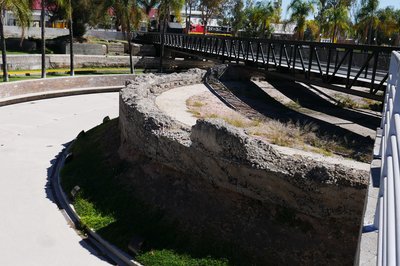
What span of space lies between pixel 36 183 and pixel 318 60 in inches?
395

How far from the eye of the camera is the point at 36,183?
1353 centimetres

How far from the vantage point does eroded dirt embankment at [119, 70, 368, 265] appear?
841cm

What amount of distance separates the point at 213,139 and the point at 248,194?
1375 millimetres

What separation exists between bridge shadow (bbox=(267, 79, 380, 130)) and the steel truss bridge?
980mm

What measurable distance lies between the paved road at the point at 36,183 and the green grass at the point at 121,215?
2.13 ft

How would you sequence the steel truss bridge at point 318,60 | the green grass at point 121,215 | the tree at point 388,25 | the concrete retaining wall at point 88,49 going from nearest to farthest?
1. the green grass at point 121,215
2. the steel truss bridge at point 318,60
3. the concrete retaining wall at point 88,49
4. the tree at point 388,25

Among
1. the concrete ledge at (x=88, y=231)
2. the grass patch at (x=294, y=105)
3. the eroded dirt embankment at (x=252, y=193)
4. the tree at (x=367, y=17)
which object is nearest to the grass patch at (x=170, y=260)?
the concrete ledge at (x=88, y=231)

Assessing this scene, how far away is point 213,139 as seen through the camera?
9.84 meters

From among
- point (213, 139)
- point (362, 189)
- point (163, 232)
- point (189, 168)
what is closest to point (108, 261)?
point (163, 232)

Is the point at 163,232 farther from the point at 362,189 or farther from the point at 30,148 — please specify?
the point at 30,148

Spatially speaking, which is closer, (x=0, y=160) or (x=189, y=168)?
(x=189, y=168)

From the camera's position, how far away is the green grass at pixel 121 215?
9250 mm

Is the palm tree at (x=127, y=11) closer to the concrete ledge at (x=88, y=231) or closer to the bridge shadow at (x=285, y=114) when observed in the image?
the bridge shadow at (x=285, y=114)

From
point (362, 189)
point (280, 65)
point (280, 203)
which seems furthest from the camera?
point (280, 65)
